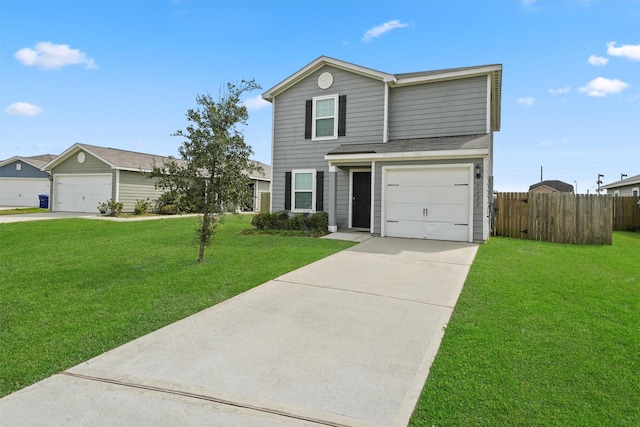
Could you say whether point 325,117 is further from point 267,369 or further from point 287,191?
point 267,369

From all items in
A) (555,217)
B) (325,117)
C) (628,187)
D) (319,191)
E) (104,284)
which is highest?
(325,117)

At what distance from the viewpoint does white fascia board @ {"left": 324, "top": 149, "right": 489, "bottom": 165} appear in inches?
369

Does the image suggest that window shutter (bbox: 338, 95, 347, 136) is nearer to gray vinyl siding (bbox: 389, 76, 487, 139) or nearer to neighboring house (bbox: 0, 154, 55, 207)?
gray vinyl siding (bbox: 389, 76, 487, 139)

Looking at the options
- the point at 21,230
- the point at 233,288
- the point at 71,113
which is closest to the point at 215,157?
the point at 233,288

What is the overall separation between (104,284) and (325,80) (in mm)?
10395

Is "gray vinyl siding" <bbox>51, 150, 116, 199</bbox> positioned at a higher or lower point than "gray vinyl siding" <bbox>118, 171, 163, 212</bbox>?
higher

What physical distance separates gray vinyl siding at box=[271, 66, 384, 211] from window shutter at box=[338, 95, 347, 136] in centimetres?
12

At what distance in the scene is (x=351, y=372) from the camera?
2871 millimetres

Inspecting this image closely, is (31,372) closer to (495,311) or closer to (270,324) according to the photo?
(270,324)

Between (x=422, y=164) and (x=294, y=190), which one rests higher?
(x=422, y=164)

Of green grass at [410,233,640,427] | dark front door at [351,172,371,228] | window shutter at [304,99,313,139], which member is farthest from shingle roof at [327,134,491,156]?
green grass at [410,233,640,427]

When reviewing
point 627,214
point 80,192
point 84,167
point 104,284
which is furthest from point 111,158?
point 627,214

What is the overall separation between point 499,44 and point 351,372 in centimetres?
1316

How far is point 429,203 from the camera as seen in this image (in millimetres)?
10430
